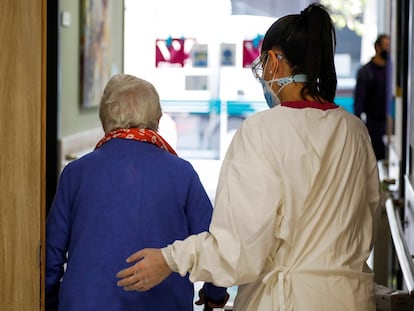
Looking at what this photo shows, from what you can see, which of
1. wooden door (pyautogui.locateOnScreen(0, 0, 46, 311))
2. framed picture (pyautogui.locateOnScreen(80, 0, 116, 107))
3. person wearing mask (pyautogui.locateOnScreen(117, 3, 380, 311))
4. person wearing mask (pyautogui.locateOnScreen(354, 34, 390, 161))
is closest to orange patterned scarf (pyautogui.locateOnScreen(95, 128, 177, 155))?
wooden door (pyautogui.locateOnScreen(0, 0, 46, 311))

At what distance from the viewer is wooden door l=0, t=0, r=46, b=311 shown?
7.29 feet

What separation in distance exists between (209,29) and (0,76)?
262 inches

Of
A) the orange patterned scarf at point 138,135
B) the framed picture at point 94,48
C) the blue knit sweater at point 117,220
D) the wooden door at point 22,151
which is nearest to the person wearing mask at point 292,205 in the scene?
the wooden door at point 22,151

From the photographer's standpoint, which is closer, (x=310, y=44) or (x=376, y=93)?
(x=310, y=44)

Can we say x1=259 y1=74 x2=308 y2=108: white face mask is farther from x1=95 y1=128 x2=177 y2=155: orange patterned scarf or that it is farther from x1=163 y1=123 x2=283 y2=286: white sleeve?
x1=95 y1=128 x2=177 y2=155: orange patterned scarf

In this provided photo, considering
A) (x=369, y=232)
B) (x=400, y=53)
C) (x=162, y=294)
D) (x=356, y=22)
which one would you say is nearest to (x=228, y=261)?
(x=369, y=232)

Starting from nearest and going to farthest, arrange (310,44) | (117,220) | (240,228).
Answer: (240,228), (310,44), (117,220)

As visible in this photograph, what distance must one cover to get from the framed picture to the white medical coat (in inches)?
168

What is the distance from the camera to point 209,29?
877 cm

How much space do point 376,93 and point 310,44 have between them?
647cm

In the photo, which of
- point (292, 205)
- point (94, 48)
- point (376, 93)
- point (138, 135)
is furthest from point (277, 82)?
point (376, 93)

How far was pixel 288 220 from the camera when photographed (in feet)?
6.79

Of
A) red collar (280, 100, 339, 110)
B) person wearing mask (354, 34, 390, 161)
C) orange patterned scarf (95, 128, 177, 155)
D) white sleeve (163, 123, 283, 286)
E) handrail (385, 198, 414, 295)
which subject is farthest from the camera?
person wearing mask (354, 34, 390, 161)

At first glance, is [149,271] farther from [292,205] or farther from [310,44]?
[310,44]
